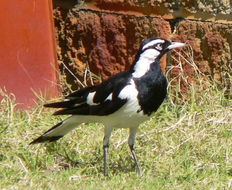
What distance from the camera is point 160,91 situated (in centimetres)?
546

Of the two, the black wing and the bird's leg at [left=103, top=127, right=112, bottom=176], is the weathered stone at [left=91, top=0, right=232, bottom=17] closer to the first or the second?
the black wing

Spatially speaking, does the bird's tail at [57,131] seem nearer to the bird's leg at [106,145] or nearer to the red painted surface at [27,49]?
the bird's leg at [106,145]

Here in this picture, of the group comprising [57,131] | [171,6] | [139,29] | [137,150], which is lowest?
[137,150]

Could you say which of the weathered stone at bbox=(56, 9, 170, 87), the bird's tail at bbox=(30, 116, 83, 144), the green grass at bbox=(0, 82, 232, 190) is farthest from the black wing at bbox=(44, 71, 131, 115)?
the weathered stone at bbox=(56, 9, 170, 87)

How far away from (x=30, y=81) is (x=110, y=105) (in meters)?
1.57

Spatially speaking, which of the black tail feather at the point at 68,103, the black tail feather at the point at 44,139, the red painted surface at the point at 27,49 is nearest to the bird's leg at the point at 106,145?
the black tail feather at the point at 68,103

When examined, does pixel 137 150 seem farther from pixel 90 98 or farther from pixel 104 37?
pixel 104 37

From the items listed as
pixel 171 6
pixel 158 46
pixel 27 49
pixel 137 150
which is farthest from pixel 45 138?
pixel 171 6

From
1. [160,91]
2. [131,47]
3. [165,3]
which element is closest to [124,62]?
[131,47]

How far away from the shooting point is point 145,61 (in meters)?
5.56

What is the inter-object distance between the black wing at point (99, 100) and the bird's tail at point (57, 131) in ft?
0.36

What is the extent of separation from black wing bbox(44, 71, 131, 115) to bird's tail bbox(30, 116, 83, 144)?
0.36ft

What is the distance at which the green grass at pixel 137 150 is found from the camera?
17.4 ft

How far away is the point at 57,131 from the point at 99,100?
43 centimetres
